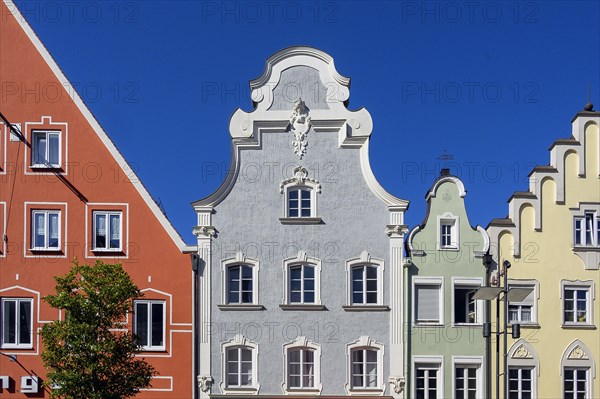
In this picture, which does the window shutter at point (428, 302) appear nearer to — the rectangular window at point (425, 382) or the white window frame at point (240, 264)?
the rectangular window at point (425, 382)

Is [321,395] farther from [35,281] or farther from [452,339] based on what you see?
[35,281]

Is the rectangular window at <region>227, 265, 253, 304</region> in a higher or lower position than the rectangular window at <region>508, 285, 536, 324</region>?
higher

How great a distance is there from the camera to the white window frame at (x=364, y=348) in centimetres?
3400

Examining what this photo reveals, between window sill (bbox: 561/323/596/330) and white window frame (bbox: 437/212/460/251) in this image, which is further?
white window frame (bbox: 437/212/460/251)

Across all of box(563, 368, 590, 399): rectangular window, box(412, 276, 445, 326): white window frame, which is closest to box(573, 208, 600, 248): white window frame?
box(563, 368, 590, 399): rectangular window

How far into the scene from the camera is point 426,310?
114ft

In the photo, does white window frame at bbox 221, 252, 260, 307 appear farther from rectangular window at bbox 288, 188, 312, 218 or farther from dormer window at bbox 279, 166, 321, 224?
rectangular window at bbox 288, 188, 312, 218

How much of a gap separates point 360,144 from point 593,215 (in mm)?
10567

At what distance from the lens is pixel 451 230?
116 feet

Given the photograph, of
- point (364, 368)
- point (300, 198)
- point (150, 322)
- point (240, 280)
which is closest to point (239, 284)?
point (240, 280)

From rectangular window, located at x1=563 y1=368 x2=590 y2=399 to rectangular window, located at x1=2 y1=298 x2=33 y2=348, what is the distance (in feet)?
73.4

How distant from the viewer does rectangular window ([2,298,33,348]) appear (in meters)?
34.2

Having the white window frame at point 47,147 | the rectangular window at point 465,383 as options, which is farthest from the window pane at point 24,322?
the rectangular window at point 465,383

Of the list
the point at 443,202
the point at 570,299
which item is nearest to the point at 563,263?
the point at 570,299
